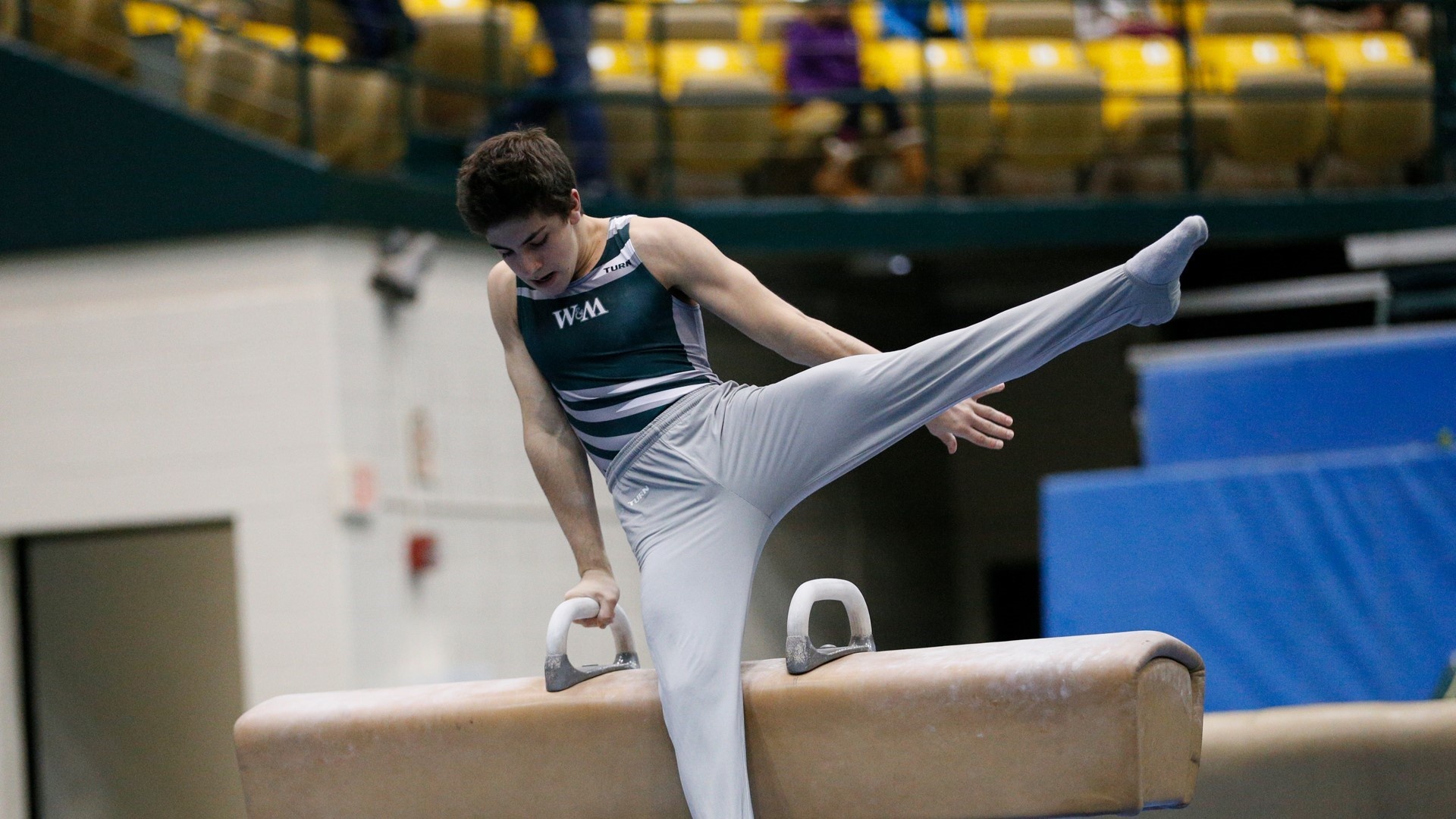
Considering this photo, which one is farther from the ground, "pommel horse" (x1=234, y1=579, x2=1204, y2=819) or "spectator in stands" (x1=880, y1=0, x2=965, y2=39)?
"spectator in stands" (x1=880, y1=0, x2=965, y2=39)

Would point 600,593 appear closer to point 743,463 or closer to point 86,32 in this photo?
point 743,463

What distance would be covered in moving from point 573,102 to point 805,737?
5405 mm

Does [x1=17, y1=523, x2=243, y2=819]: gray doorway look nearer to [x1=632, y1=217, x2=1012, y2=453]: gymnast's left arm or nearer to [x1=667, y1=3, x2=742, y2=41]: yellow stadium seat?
[x1=667, y1=3, x2=742, y2=41]: yellow stadium seat

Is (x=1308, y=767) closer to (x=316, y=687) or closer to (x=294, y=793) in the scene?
(x=294, y=793)

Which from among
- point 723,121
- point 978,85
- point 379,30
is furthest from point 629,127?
point 978,85

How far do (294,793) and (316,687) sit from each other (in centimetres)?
331

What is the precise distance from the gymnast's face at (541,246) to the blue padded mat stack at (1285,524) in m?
4.51

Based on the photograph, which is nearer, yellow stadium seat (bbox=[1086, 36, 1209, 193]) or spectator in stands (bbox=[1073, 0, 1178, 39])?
yellow stadium seat (bbox=[1086, 36, 1209, 193])

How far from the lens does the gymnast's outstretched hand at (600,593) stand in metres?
3.07

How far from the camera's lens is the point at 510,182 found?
2809 millimetres

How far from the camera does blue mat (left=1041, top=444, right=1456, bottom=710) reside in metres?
6.43

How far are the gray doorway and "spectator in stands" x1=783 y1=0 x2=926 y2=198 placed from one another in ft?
13.6

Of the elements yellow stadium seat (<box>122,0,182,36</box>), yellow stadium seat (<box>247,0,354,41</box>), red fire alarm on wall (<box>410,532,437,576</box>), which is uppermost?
yellow stadium seat (<box>122,0,182,36</box>)

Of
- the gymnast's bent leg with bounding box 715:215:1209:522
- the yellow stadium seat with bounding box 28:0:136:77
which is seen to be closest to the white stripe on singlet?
the gymnast's bent leg with bounding box 715:215:1209:522
